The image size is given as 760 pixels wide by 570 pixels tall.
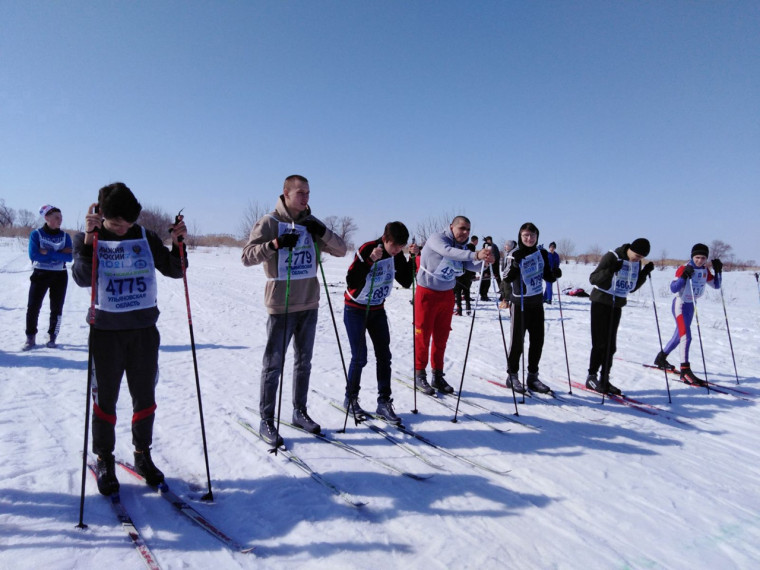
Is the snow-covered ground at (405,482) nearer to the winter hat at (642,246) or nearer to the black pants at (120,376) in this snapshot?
the black pants at (120,376)

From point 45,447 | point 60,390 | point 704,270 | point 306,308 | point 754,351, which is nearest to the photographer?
point 45,447

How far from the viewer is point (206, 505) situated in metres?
2.81

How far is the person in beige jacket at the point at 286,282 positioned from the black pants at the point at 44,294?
4.93 m

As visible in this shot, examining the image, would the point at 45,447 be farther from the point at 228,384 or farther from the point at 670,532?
the point at 670,532

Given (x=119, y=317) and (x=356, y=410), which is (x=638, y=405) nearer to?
(x=356, y=410)

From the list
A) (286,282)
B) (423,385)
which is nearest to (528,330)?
(423,385)

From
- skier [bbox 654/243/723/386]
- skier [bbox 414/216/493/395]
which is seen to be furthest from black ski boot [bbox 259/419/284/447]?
skier [bbox 654/243/723/386]

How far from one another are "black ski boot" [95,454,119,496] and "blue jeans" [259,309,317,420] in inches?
45.8

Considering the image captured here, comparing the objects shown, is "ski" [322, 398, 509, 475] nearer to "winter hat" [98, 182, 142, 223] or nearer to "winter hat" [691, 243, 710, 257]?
"winter hat" [98, 182, 142, 223]

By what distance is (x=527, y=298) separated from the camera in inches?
217

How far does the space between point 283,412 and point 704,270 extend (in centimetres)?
678

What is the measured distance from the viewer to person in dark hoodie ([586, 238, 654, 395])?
5.64m

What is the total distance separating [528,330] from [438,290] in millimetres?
1440

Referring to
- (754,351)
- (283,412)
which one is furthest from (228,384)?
(754,351)
